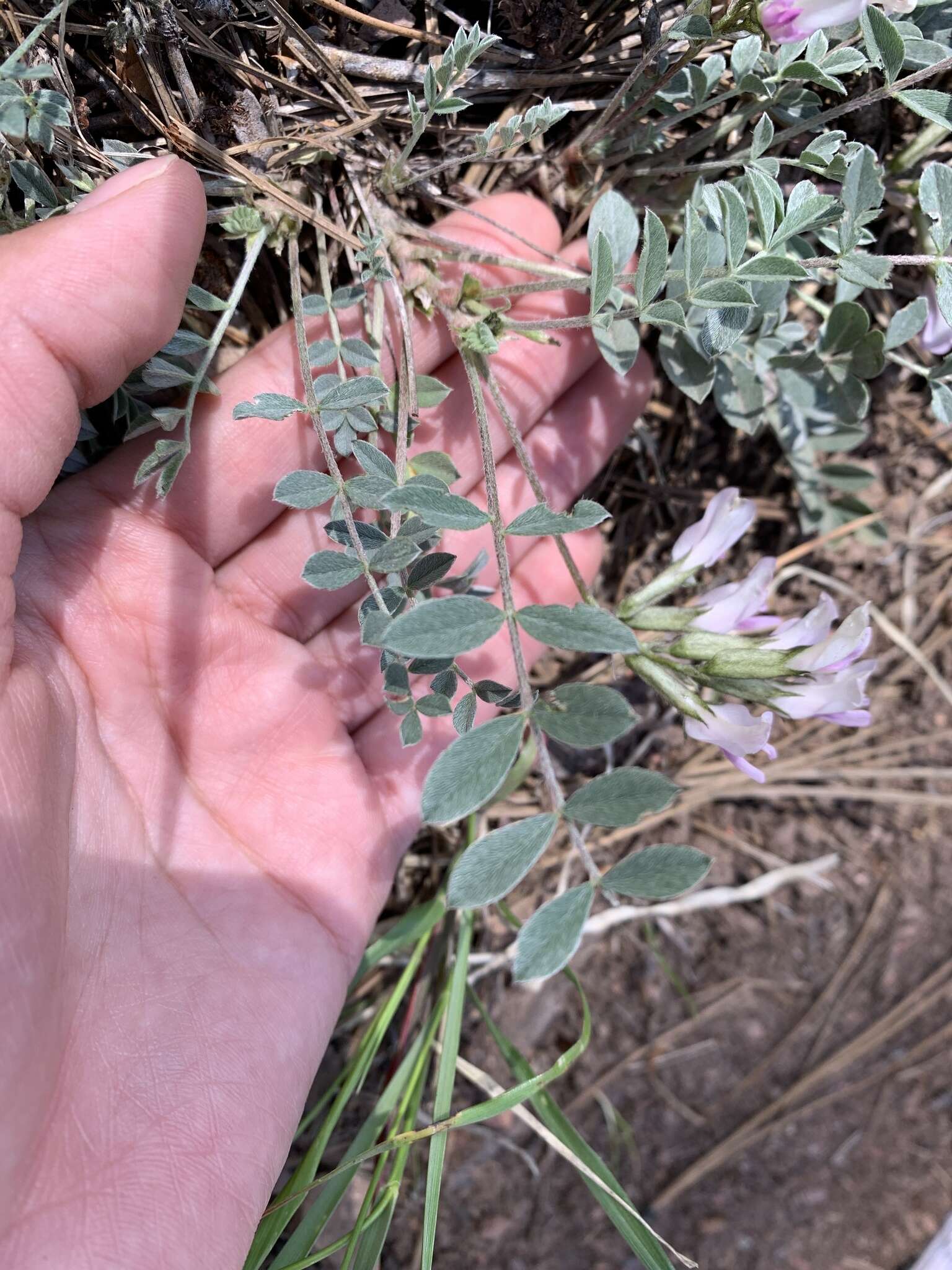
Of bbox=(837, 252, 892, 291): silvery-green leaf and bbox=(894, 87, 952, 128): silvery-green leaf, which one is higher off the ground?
bbox=(894, 87, 952, 128): silvery-green leaf

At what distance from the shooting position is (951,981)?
2771 mm

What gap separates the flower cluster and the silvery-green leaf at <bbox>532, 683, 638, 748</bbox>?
0.21 metres

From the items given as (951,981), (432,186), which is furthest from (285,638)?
(951,981)

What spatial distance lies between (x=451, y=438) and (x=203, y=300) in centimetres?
45

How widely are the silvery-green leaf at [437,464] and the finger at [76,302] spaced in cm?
39

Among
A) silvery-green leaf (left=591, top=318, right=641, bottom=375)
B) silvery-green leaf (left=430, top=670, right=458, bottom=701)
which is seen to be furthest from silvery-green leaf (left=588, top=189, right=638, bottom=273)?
silvery-green leaf (left=430, top=670, right=458, bottom=701)

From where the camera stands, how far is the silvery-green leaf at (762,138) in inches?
49.3

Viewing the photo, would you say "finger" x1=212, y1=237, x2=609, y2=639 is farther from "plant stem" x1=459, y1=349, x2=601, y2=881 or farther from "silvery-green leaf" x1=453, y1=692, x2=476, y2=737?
"silvery-green leaf" x1=453, y1=692, x2=476, y2=737

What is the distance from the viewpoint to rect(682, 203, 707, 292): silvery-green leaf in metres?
1.15

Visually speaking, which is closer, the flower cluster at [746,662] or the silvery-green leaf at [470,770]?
the silvery-green leaf at [470,770]

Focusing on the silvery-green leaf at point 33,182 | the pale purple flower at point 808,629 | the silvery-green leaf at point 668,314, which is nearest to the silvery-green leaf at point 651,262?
the silvery-green leaf at point 668,314

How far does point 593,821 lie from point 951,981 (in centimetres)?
230

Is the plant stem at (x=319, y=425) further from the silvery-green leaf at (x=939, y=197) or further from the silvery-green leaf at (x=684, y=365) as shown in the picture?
the silvery-green leaf at (x=939, y=197)

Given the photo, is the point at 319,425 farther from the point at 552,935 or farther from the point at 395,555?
the point at 552,935
